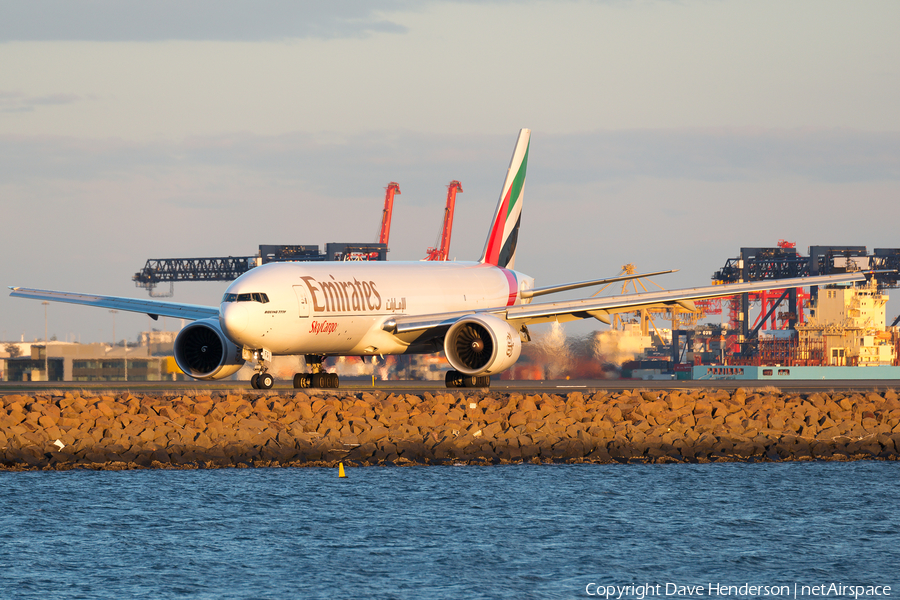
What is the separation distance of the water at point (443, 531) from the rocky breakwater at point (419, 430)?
951 millimetres

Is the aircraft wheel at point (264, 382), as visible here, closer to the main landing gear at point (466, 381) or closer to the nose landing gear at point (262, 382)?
the nose landing gear at point (262, 382)

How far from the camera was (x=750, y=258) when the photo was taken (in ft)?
403

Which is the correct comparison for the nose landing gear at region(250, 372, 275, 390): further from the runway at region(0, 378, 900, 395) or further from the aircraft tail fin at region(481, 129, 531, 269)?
the aircraft tail fin at region(481, 129, 531, 269)

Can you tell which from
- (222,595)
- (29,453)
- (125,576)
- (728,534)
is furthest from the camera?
(29,453)

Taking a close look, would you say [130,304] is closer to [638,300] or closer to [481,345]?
[481,345]

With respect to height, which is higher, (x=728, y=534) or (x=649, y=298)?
(x=649, y=298)

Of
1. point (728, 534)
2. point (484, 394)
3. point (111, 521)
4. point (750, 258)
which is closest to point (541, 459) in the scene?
point (484, 394)

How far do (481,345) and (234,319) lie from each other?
7801 mm

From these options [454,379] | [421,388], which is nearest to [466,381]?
[454,379]

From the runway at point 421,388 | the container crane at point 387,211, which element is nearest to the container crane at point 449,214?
the container crane at point 387,211

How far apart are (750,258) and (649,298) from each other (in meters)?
86.3

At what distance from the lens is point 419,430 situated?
1161 inches

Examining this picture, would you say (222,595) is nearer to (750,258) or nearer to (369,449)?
(369,449)

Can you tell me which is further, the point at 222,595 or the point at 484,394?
the point at 484,394
